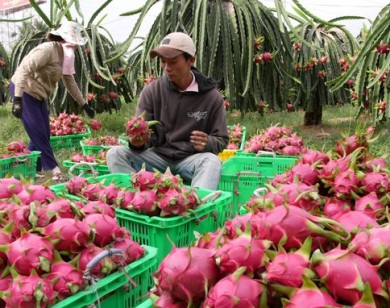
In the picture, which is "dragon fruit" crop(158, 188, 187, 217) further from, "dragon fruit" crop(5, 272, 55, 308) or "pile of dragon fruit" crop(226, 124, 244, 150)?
"pile of dragon fruit" crop(226, 124, 244, 150)

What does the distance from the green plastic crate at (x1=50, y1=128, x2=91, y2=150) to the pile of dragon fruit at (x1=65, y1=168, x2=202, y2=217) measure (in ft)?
11.3

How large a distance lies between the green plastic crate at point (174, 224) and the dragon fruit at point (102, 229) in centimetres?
38

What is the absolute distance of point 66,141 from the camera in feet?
17.7

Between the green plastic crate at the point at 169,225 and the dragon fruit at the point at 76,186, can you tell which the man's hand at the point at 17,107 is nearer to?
the dragon fruit at the point at 76,186

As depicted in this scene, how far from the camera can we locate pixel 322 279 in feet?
2.67

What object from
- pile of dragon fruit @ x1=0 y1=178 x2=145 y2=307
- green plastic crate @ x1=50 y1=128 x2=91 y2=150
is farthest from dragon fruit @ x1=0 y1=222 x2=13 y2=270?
green plastic crate @ x1=50 y1=128 x2=91 y2=150

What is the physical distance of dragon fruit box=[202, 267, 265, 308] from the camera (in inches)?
31.3

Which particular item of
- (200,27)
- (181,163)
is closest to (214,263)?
(181,163)

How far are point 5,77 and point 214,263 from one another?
8.27 m

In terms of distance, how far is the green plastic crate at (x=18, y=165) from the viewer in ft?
11.4

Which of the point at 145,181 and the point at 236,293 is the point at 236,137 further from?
the point at 236,293

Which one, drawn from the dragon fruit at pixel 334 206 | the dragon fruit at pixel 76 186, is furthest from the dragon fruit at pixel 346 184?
the dragon fruit at pixel 76 186

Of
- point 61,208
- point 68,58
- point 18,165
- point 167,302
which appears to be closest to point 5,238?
point 61,208

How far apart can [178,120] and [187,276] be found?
213 centimetres
